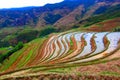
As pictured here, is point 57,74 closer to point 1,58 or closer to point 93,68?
point 93,68

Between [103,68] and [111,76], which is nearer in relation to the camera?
[111,76]

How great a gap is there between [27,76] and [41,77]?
1.35 metres

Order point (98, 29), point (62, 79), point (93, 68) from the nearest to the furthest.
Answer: point (62, 79), point (93, 68), point (98, 29)

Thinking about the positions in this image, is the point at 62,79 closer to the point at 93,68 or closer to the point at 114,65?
the point at 93,68

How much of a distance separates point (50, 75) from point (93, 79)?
4.16 m

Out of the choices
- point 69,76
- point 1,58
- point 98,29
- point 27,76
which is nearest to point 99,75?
point 69,76

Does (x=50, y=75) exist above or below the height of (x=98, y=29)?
above

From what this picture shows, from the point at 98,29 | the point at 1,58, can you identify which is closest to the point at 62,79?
the point at 1,58

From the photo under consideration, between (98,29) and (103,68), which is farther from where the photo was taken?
(98,29)

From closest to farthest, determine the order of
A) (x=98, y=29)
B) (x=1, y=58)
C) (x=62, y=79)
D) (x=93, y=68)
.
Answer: (x=62, y=79)
(x=93, y=68)
(x=1, y=58)
(x=98, y=29)

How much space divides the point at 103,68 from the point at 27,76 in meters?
10.3

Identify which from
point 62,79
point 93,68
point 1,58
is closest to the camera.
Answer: point 62,79

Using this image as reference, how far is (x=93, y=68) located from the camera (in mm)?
30422

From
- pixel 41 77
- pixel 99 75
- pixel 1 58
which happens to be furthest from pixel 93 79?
pixel 1 58
